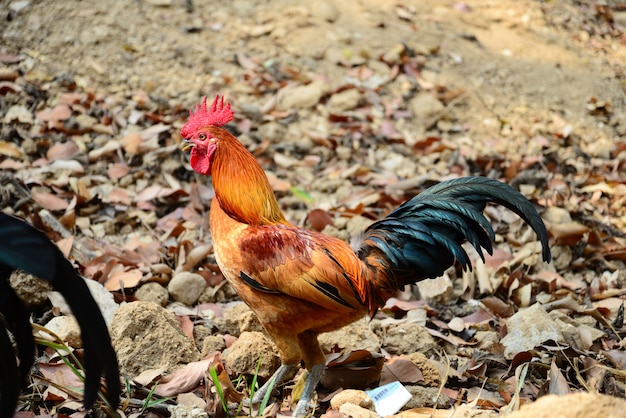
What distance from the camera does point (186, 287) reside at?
3807mm

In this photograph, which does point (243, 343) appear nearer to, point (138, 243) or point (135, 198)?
point (138, 243)

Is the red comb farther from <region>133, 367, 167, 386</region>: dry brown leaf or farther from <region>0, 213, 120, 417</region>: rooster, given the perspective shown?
<region>0, 213, 120, 417</region>: rooster

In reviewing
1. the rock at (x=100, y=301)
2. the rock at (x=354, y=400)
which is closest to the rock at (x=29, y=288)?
the rock at (x=100, y=301)

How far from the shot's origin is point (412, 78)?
6.53 m

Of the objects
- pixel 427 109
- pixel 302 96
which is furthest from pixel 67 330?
pixel 427 109

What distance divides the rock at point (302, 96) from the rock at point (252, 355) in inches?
122

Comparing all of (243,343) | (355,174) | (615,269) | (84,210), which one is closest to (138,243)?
(84,210)

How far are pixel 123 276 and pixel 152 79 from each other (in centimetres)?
276

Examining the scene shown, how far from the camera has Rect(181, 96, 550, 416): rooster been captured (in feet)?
9.62

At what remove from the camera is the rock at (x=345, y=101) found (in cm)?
603

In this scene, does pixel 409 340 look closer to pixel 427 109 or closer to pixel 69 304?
pixel 69 304

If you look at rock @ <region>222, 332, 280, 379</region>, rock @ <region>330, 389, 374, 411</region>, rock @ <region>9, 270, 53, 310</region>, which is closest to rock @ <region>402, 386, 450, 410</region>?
rock @ <region>330, 389, 374, 411</region>

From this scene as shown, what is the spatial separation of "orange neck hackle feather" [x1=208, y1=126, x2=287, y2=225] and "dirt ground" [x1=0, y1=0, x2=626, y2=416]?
3.82 ft

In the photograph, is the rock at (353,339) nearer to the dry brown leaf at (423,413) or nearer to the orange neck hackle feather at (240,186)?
the dry brown leaf at (423,413)
